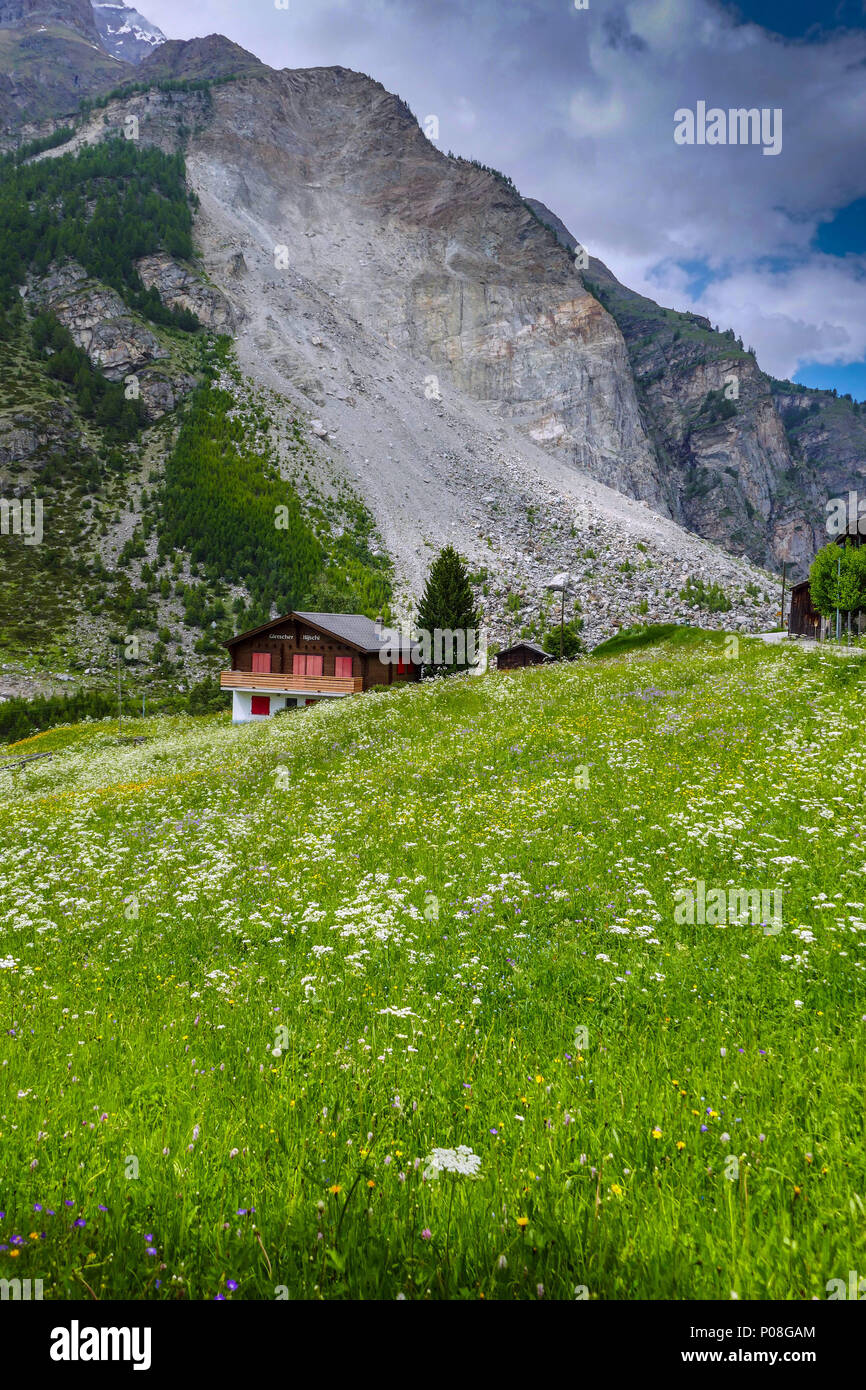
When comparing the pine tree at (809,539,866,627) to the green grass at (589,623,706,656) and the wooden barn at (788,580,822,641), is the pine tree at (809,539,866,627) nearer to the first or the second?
the green grass at (589,623,706,656)

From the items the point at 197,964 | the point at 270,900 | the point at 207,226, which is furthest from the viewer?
the point at 207,226

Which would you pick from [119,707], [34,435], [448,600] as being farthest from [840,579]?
[34,435]

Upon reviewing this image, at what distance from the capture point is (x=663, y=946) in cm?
834

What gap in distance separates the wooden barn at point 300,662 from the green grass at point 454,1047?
4470 centimetres

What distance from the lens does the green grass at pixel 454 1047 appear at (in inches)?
139

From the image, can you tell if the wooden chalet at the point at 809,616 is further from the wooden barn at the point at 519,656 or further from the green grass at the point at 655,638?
the wooden barn at the point at 519,656

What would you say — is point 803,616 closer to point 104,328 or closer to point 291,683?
point 291,683

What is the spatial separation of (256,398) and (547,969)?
590 ft

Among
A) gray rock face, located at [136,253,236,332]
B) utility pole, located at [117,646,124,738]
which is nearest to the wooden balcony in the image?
utility pole, located at [117,646,124,738]

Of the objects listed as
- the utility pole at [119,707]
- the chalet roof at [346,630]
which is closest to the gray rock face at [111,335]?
the utility pole at [119,707]

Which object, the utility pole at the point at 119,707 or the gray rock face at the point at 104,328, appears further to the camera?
the gray rock face at the point at 104,328

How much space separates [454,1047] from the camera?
627 centimetres
